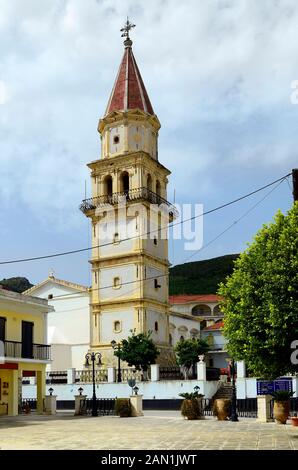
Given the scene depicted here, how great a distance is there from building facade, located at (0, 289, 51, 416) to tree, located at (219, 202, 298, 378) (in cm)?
1571

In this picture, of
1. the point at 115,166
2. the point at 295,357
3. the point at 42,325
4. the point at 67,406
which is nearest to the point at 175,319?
the point at 115,166

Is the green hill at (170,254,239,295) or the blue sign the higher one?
the green hill at (170,254,239,295)

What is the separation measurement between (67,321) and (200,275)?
74488 mm

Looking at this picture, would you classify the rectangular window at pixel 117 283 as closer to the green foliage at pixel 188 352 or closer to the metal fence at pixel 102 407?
the green foliage at pixel 188 352

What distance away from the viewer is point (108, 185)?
5125 cm

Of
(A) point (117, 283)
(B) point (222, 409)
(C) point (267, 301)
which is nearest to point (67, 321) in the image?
(A) point (117, 283)

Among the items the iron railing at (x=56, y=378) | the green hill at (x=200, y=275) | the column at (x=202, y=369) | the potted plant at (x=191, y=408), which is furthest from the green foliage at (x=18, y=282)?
the potted plant at (x=191, y=408)

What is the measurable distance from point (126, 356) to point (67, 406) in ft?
16.4

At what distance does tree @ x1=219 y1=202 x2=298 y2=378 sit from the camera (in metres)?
16.3

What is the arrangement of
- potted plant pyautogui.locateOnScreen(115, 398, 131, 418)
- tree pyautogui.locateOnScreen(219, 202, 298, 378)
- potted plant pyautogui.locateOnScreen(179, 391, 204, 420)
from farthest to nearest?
1. potted plant pyautogui.locateOnScreen(115, 398, 131, 418)
2. potted plant pyautogui.locateOnScreen(179, 391, 204, 420)
3. tree pyautogui.locateOnScreen(219, 202, 298, 378)

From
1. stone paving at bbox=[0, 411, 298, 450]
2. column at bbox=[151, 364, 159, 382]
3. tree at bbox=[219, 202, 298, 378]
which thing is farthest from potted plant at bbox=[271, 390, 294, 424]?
column at bbox=[151, 364, 159, 382]

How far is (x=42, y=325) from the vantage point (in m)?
34.3

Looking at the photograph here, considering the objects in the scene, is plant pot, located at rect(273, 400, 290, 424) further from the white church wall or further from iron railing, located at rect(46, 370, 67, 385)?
the white church wall

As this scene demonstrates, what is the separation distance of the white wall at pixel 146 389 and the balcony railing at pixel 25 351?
7.29 m
